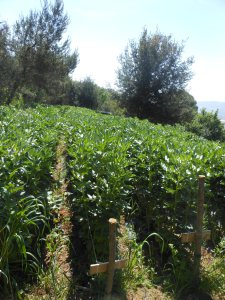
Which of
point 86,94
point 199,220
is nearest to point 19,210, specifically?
point 199,220

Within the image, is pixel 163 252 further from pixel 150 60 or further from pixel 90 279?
pixel 150 60

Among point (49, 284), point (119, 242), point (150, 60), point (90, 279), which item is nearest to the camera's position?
point (49, 284)

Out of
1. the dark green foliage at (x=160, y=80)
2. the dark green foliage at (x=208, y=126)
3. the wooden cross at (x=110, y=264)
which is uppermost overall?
the dark green foliage at (x=160, y=80)

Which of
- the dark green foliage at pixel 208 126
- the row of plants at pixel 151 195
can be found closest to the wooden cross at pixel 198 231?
the row of plants at pixel 151 195

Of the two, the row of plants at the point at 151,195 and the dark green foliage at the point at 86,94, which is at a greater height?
the dark green foliage at the point at 86,94

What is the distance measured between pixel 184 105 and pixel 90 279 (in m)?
23.8

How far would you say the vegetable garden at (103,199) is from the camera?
125 inches

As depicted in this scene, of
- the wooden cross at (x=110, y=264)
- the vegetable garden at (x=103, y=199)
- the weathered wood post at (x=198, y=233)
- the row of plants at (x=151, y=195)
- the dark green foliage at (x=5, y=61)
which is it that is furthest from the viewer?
the dark green foliage at (x=5, y=61)

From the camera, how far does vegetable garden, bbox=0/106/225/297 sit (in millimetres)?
3188

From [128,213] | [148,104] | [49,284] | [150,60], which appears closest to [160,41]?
[150,60]

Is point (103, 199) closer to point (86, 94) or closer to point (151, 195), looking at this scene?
point (151, 195)

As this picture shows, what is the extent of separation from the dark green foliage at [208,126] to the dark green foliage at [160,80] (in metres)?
1.10

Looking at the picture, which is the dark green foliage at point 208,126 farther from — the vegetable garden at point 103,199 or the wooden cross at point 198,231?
the wooden cross at point 198,231

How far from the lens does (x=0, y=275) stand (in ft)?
10.2
